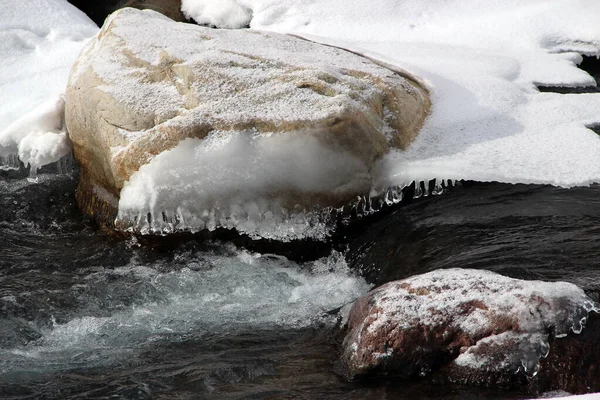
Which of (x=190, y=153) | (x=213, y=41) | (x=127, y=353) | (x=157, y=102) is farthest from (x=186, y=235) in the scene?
(x=213, y=41)

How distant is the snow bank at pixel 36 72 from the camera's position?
20.4 ft

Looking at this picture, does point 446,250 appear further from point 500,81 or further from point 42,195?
point 42,195

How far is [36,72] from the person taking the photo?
7551 millimetres

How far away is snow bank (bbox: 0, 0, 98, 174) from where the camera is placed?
20.4 feet

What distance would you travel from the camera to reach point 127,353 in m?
4.06

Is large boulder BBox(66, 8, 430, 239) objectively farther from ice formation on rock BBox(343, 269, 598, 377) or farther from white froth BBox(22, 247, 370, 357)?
ice formation on rock BBox(343, 269, 598, 377)

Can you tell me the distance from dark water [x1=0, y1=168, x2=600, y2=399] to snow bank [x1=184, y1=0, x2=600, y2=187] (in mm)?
230

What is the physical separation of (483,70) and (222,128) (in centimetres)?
269

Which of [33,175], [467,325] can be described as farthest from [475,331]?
[33,175]

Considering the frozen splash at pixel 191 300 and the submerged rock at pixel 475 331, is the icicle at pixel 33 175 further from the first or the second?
the submerged rock at pixel 475 331

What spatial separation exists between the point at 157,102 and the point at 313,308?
1839 millimetres

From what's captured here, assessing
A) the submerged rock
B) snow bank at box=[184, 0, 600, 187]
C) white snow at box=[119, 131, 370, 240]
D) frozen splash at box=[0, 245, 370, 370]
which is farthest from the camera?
snow bank at box=[184, 0, 600, 187]

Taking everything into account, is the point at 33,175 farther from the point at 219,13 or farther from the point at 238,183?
the point at 219,13

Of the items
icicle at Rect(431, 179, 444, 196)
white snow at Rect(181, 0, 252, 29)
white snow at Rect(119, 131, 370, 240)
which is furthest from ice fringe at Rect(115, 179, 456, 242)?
white snow at Rect(181, 0, 252, 29)
